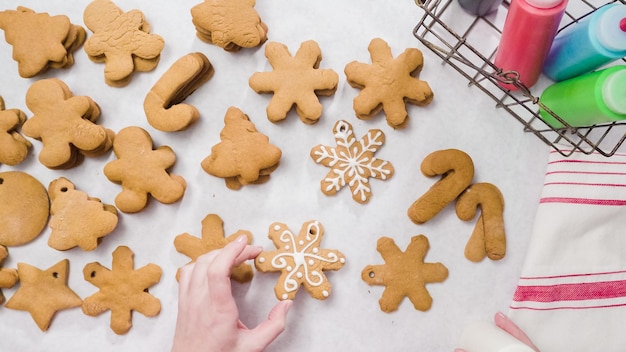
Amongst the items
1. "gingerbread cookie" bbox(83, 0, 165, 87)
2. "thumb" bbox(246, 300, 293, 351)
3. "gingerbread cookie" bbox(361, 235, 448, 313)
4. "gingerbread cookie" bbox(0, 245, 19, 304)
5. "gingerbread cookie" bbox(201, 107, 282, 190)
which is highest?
"gingerbread cookie" bbox(83, 0, 165, 87)

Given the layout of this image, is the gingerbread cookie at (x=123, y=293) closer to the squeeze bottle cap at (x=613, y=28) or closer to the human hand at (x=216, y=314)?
the human hand at (x=216, y=314)

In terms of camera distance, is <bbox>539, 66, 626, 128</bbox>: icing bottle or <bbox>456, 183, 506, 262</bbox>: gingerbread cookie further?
<bbox>456, 183, 506, 262</bbox>: gingerbread cookie

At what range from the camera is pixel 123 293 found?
1.04 meters

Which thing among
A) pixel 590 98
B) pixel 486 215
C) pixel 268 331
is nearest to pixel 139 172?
pixel 268 331

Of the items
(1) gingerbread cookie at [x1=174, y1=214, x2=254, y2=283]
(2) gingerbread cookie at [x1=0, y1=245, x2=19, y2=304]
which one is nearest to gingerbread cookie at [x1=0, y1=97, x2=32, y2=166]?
(2) gingerbread cookie at [x1=0, y1=245, x2=19, y2=304]

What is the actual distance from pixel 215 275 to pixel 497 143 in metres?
0.59

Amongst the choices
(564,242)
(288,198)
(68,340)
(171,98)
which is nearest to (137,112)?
(171,98)

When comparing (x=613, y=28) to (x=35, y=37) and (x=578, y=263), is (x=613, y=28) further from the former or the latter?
(x=35, y=37)

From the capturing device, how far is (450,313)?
1051 mm

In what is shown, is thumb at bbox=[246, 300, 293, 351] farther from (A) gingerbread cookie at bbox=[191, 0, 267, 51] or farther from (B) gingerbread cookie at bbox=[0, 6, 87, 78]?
(B) gingerbread cookie at bbox=[0, 6, 87, 78]

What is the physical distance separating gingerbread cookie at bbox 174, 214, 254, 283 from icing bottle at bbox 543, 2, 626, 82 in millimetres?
637

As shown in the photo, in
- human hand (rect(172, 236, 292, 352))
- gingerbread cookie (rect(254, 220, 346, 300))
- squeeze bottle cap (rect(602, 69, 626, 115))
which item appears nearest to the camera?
squeeze bottle cap (rect(602, 69, 626, 115))

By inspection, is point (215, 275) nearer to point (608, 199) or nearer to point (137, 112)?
point (137, 112)

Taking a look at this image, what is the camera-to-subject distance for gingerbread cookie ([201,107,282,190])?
40.0 inches
